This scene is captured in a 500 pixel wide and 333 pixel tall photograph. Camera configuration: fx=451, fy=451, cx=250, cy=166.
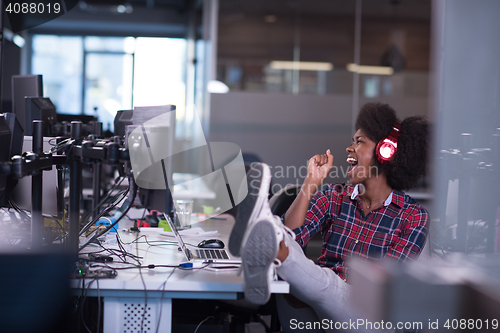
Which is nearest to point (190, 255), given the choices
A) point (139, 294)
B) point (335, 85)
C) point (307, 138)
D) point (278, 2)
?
point (139, 294)

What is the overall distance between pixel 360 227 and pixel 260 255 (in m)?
0.68

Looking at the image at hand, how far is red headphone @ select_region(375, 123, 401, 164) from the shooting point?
179cm

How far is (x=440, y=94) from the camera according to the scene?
1.06m

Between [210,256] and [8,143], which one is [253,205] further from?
[8,143]

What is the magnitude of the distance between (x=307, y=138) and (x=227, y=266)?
3276 millimetres

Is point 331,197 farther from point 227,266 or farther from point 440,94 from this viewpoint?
point 440,94

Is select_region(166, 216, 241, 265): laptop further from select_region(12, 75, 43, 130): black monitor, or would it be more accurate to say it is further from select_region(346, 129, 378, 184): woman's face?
select_region(12, 75, 43, 130): black monitor

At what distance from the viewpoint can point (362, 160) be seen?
184 cm

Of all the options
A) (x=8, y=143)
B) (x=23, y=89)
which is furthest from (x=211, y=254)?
(x=23, y=89)

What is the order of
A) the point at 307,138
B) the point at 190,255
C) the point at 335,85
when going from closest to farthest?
the point at 190,255 → the point at 307,138 → the point at 335,85

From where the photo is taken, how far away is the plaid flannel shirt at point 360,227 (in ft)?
5.40

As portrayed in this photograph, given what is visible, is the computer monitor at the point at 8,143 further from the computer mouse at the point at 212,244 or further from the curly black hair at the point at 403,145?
the curly black hair at the point at 403,145

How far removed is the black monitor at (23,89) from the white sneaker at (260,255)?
6.76ft

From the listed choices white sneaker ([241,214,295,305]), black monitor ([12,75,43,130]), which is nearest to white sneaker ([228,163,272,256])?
white sneaker ([241,214,295,305])
